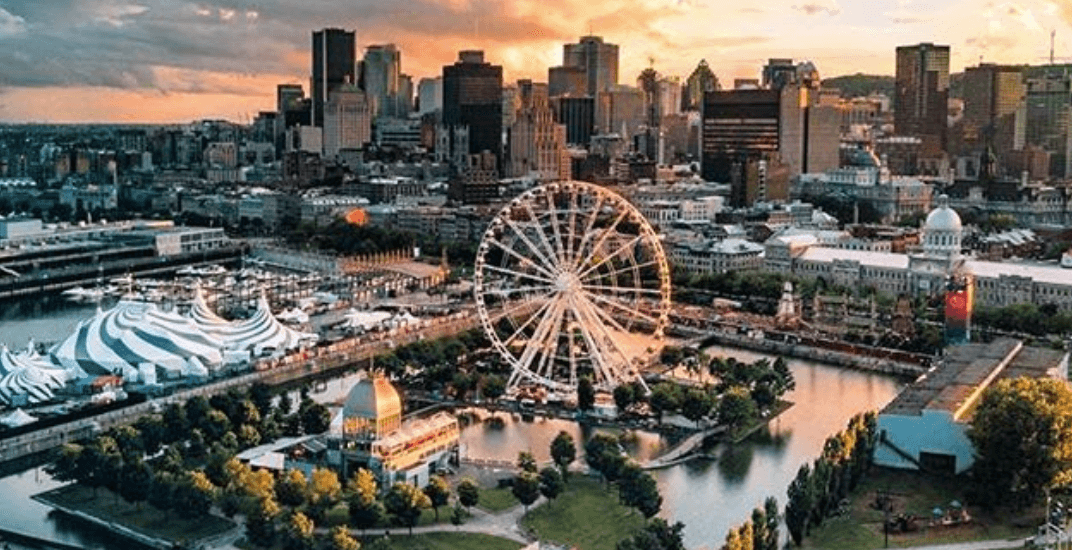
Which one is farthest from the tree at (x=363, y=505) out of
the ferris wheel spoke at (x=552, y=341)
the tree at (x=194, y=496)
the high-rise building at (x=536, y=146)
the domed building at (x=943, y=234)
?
the high-rise building at (x=536, y=146)

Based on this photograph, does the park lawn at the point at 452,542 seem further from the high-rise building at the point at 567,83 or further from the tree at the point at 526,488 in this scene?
the high-rise building at the point at 567,83

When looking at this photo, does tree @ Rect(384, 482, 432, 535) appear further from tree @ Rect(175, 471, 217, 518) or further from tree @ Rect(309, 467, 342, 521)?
tree @ Rect(175, 471, 217, 518)

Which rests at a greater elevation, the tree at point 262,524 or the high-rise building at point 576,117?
the high-rise building at point 576,117

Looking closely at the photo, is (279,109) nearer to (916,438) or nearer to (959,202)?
(959,202)

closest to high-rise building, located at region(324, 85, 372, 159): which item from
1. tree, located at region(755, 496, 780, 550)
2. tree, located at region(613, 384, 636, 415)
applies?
tree, located at region(613, 384, 636, 415)

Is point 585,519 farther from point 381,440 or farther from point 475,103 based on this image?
point 475,103

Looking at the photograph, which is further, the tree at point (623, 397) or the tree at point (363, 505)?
the tree at point (623, 397)
